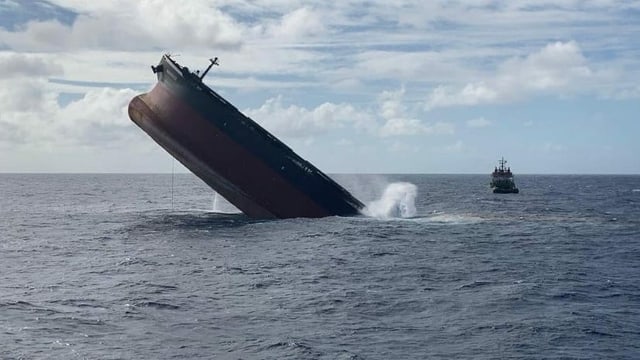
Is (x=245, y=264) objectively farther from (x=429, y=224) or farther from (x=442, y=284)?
(x=429, y=224)

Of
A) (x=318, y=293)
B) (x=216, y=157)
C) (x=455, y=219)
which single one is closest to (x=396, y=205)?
(x=455, y=219)

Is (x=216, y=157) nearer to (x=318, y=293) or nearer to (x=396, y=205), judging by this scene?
(x=396, y=205)

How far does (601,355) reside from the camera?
21094 mm

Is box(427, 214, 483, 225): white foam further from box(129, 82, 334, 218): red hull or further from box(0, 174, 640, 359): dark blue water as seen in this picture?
box(129, 82, 334, 218): red hull

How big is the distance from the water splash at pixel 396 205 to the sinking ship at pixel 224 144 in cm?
1044

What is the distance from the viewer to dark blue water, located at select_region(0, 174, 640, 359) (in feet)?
71.5

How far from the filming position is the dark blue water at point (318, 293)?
2178cm

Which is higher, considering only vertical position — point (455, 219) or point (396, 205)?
point (396, 205)

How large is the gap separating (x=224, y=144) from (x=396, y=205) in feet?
78.3

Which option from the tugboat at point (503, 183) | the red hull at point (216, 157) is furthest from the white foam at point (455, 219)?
the tugboat at point (503, 183)

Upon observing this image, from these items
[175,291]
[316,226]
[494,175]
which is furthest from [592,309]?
[494,175]

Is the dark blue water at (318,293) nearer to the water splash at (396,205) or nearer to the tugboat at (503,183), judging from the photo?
the water splash at (396,205)

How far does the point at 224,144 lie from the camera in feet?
169

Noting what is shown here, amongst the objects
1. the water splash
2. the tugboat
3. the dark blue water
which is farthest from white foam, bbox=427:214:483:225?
the tugboat
